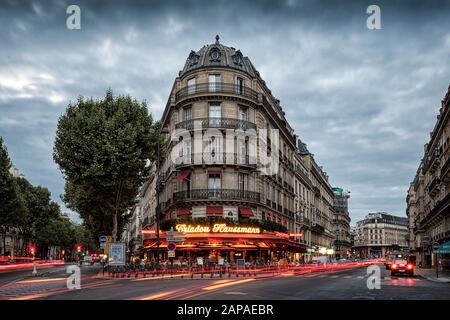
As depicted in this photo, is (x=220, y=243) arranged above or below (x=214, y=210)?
below

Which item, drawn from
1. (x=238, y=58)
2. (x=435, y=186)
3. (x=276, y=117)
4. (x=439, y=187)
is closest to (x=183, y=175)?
(x=238, y=58)

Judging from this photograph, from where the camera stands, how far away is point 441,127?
191 ft

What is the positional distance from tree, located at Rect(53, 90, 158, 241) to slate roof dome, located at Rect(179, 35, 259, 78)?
992 centimetres

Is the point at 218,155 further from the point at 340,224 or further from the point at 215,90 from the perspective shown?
the point at 340,224

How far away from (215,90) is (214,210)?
1067 cm

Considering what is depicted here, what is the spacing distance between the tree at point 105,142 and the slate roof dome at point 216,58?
992cm

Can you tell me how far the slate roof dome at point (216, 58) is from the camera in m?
50.3

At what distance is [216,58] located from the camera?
5062 centimetres

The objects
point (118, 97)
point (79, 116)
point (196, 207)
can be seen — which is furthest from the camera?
point (196, 207)

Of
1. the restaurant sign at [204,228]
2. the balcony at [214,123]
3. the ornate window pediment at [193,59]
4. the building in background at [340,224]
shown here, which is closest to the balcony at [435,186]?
the balcony at [214,123]

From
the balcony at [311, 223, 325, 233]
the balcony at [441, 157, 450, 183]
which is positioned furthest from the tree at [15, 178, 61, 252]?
the balcony at [441, 157, 450, 183]

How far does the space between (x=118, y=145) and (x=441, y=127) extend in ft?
117
